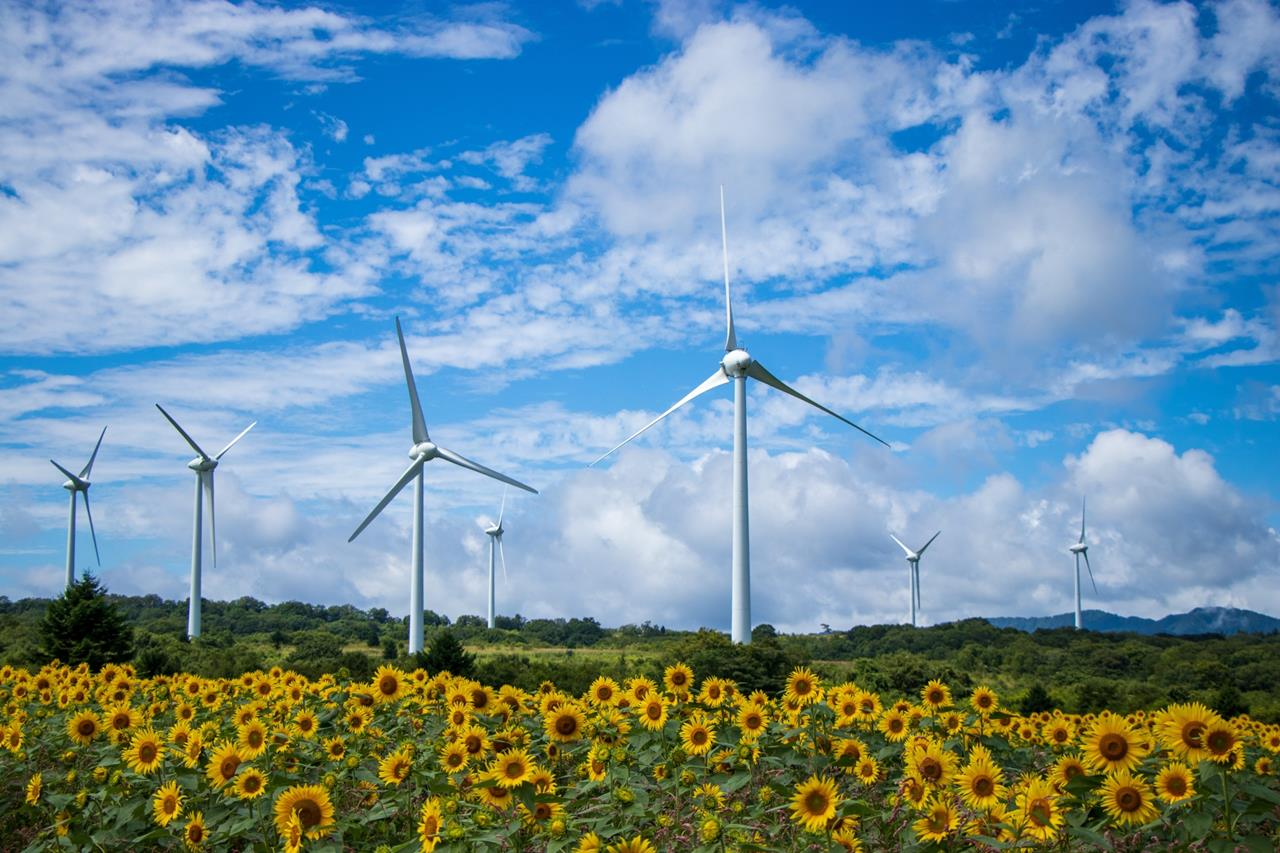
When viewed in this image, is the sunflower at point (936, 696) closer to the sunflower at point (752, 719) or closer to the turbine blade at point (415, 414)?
the sunflower at point (752, 719)

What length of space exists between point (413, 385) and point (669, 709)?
5102 cm

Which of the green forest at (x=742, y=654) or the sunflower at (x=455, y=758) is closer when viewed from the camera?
the sunflower at (x=455, y=758)

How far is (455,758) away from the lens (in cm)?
812

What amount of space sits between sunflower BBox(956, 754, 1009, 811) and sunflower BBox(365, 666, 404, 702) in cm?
587

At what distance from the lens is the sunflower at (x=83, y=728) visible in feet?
34.7

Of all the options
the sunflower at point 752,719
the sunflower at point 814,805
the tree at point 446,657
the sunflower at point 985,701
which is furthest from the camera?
the tree at point 446,657

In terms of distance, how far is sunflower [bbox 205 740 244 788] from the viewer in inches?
333

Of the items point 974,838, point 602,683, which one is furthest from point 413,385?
point 974,838

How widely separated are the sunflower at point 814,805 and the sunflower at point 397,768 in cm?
307

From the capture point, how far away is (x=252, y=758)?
8.77m

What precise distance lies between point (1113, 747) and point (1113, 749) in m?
0.02

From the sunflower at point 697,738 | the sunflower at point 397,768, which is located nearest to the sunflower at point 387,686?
the sunflower at point 397,768

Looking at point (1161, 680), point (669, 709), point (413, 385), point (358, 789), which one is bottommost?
point (1161, 680)

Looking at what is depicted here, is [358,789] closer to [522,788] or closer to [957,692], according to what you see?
[522,788]
